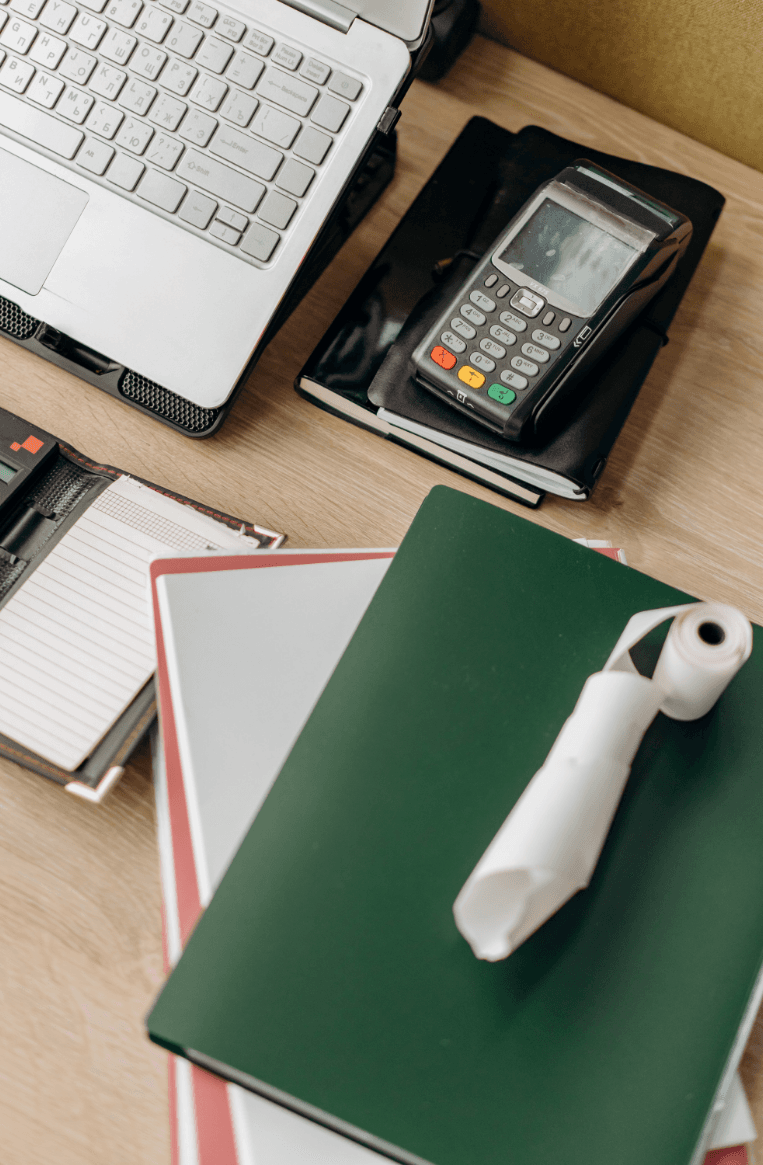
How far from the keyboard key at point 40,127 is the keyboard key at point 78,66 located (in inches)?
1.1

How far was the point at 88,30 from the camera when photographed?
487 millimetres

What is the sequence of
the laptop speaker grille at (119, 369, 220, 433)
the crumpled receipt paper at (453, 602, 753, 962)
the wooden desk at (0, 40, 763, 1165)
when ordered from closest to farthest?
the crumpled receipt paper at (453, 602, 753, 962), the wooden desk at (0, 40, 763, 1165), the laptop speaker grille at (119, 369, 220, 433)

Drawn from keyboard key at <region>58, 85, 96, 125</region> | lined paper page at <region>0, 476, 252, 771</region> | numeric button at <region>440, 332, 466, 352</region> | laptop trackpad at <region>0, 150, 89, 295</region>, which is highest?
keyboard key at <region>58, 85, 96, 125</region>

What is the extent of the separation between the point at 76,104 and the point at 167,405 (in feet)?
0.61

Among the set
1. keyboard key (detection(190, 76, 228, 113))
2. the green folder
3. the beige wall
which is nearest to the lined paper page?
the green folder

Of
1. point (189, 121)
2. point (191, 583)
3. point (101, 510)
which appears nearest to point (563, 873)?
point (191, 583)

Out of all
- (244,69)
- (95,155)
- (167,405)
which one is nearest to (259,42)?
(244,69)

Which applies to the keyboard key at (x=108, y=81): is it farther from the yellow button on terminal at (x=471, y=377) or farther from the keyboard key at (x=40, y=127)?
the yellow button on terminal at (x=471, y=377)

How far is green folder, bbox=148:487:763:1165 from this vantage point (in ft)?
1.04

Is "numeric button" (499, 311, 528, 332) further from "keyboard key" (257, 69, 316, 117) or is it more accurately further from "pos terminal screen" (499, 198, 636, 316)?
"keyboard key" (257, 69, 316, 117)

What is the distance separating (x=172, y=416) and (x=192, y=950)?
0.32 m

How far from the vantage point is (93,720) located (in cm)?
43

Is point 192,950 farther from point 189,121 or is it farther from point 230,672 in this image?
point 189,121

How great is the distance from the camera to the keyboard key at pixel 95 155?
1.60 feet
